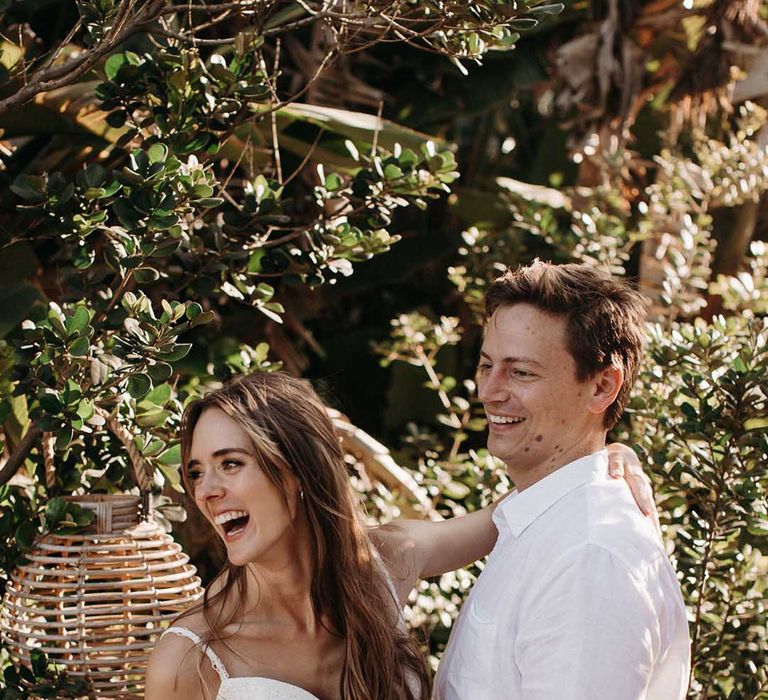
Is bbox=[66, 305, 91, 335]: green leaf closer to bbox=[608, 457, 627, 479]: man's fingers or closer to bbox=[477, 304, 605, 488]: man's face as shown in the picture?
bbox=[477, 304, 605, 488]: man's face

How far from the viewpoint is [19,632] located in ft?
8.15

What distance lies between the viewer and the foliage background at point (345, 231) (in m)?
2.55

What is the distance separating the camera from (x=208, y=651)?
2252 millimetres

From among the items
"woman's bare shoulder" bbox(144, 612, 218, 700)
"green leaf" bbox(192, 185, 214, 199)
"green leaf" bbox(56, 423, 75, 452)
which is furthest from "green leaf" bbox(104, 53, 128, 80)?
"woman's bare shoulder" bbox(144, 612, 218, 700)

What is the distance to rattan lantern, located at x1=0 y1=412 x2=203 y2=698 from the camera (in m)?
2.44

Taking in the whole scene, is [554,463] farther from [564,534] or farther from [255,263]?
[255,263]

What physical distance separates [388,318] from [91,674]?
4.20 m

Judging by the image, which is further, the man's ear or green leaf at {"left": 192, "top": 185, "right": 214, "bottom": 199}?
green leaf at {"left": 192, "top": 185, "right": 214, "bottom": 199}

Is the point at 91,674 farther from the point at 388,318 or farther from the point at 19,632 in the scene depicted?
the point at 388,318

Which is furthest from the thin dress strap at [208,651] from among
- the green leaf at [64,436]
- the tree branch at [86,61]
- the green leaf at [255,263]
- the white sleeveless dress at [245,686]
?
the tree branch at [86,61]

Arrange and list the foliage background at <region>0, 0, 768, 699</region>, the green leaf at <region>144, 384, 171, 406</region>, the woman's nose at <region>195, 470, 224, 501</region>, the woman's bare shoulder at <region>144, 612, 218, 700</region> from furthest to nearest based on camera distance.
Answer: the green leaf at <region>144, 384, 171, 406</region> < the foliage background at <region>0, 0, 768, 699</region> < the woman's nose at <region>195, 470, 224, 501</region> < the woman's bare shoulder at <region>144, 612, 218, 700</region>

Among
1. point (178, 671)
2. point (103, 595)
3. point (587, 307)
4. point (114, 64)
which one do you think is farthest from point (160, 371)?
point (587, 307)

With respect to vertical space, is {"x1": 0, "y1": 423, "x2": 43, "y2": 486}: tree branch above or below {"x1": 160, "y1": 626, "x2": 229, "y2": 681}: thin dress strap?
above

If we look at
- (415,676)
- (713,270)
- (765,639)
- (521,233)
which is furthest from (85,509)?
(713,270)
